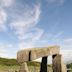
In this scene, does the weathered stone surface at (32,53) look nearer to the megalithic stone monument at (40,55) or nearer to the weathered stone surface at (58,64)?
the megalithic stone monument at (40,55)

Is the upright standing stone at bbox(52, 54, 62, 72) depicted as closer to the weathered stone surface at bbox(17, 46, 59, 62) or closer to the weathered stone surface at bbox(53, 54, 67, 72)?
the weathered stone surface at bbox(53, 54, 67, 72)

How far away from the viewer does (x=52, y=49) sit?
26.3 ft

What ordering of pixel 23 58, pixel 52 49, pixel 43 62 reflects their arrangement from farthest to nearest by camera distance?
pixel 43 62
pixel 52 49
pixel 23 58

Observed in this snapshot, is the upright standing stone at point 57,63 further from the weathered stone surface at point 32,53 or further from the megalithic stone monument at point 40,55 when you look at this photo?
the weathered stone surface at point 32,53

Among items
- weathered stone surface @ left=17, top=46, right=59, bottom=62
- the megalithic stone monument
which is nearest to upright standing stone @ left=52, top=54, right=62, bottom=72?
the megalithic stone monument

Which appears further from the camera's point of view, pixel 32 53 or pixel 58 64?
pixel 58 64

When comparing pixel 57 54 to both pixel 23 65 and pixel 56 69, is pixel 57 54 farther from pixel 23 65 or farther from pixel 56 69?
pixel 23 65

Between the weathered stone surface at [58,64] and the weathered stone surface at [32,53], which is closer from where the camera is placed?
the weathered stone surface at [32,53]

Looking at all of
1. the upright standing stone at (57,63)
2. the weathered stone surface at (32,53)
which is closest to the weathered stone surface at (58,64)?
the upright standing stone at (57,63)

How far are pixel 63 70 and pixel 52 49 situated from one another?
34.6 inches

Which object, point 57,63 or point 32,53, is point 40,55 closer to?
point 32,53

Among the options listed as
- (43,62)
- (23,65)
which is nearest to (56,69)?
(43,62)

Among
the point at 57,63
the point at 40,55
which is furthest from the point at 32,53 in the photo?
the point at 57,63

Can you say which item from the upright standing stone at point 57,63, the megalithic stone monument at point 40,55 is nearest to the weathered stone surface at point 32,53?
the megalithic stone monument at point 40,55
